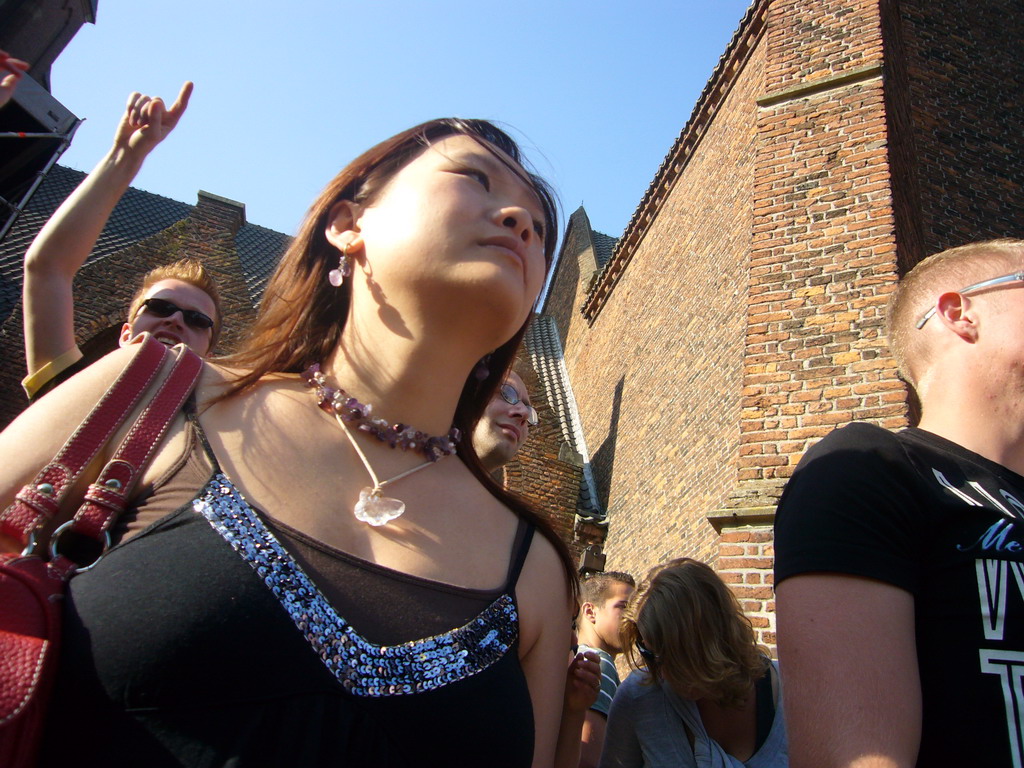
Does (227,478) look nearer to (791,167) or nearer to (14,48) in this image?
(791,167)

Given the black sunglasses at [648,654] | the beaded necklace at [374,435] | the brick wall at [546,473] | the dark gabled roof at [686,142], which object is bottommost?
the black sunglasses at [648,654]

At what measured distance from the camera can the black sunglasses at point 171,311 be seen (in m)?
2.71

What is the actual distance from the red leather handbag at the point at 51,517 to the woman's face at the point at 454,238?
0.39 meters

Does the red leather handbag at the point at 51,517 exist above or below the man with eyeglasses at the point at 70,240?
below

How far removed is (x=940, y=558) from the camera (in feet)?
4.83

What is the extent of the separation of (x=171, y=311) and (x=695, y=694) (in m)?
2.37

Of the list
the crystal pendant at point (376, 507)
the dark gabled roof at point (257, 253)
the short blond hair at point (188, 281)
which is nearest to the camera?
the crystal pendant at point (376, 507)

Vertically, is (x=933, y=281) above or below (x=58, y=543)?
above

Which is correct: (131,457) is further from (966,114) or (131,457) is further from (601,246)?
(601,246)

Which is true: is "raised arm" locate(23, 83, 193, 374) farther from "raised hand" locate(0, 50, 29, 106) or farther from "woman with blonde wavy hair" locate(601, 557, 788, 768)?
"woman with blonde wavy hair" locate(601, 557, 788, 768)

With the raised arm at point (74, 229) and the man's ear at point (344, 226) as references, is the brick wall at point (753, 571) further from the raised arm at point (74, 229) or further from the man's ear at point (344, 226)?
the raised arm at point (74, 229)

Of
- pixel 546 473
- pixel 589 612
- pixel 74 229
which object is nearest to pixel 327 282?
pixel 74 229

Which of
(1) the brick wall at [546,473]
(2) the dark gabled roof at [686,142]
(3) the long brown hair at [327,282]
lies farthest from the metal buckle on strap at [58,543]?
(1) the brick wall at [546,473]

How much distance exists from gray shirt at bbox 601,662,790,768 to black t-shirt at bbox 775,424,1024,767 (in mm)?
1483
